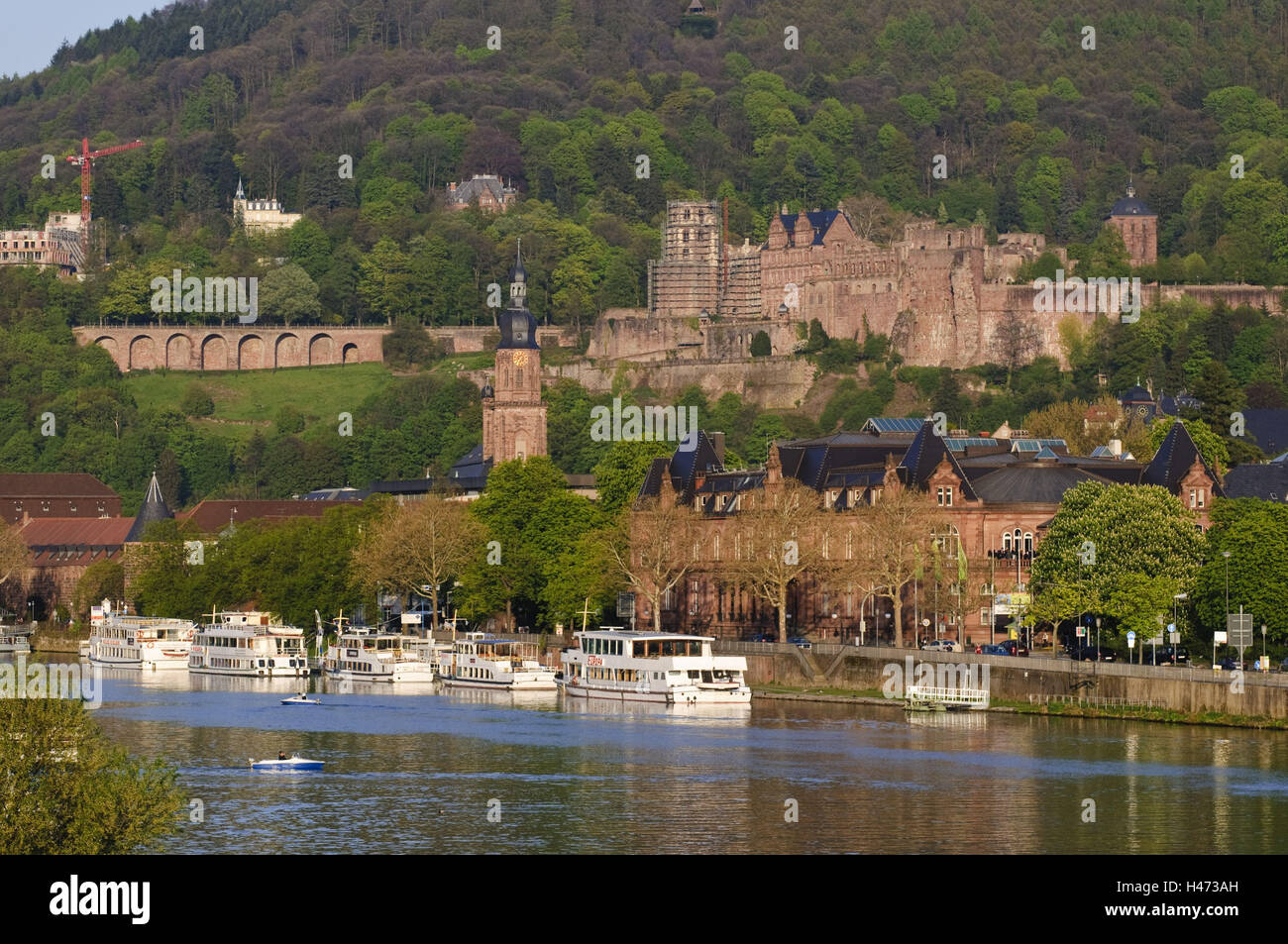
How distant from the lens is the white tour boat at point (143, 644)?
366 feet

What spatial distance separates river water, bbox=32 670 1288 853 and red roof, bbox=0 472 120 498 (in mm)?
84615

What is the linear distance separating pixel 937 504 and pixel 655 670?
1299cm

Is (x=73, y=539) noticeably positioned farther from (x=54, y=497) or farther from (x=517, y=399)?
(x=517, y=399)

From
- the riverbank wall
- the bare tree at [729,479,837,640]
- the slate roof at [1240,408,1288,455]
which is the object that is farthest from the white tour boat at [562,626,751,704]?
the slate roof at [1240,408,1288,455]

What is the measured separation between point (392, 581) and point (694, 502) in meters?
13.2

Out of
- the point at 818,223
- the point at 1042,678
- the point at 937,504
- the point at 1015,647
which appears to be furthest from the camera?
the point at 818,223

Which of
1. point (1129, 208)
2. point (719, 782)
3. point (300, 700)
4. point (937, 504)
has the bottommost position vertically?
point (719, 782)

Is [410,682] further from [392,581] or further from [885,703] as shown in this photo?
[885,703]

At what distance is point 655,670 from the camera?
279 feet

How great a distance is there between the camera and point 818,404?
550ft

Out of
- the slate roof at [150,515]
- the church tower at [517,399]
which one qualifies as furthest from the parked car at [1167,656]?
the slate roof at [150,515]

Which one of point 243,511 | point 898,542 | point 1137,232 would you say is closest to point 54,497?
point 243,511
